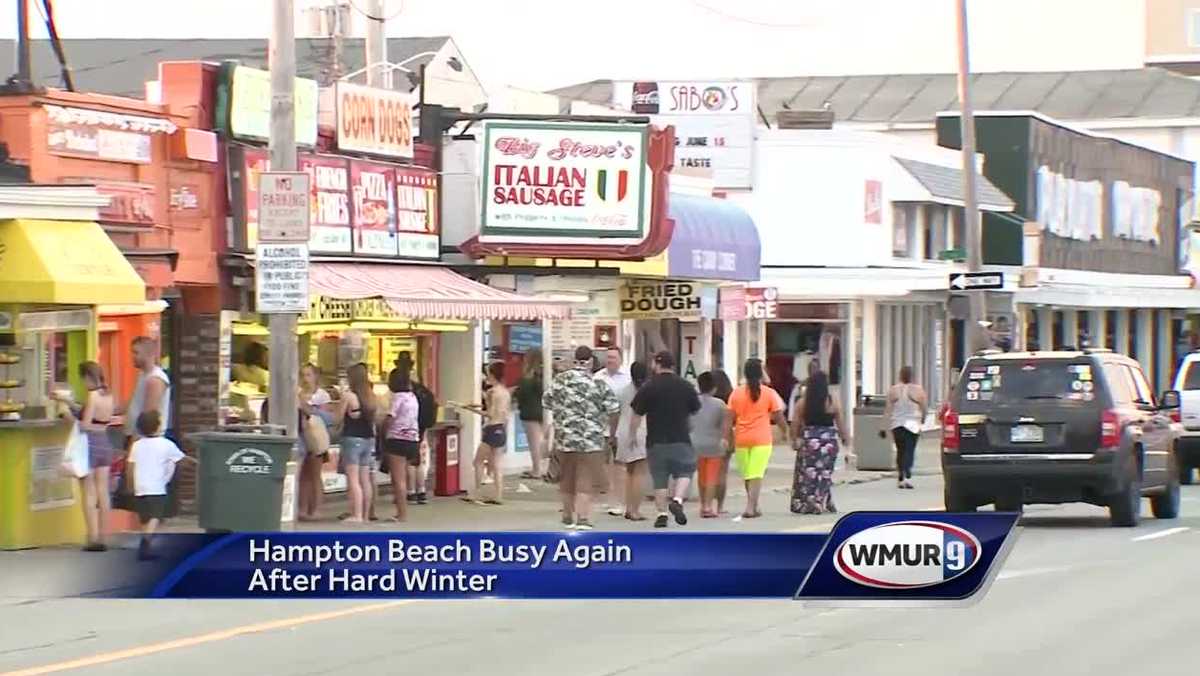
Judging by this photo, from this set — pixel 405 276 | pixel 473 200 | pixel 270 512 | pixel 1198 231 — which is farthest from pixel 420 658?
pixel 1198 231

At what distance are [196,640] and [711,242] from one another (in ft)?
61.8

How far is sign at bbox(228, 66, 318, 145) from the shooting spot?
22.4 m

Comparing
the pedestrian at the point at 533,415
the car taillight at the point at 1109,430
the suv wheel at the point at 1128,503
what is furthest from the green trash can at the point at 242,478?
the pedestrian at the point at 533,415

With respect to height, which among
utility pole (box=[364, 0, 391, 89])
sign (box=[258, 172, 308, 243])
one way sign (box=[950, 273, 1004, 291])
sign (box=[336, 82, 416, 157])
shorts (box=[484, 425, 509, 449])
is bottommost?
shorts (box=[484, 425, 509, 449])

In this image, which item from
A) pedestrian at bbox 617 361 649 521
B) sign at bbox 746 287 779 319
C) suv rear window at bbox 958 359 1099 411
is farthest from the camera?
sign at bbox 746 287 779 319

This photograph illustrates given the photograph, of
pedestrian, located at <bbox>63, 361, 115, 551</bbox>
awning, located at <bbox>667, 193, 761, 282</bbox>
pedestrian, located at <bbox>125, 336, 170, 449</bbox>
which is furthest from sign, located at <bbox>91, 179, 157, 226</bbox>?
awning, located at <bbox>667, 193, 761, 282</bbox>

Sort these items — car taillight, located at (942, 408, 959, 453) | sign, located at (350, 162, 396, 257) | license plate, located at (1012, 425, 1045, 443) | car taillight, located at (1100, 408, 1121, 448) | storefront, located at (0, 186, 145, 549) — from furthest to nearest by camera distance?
sign, located at (350, 162, 396, 257)
car taillight, located at (942, 408, 959, 453)
license plate, located at (1012, 425, 1045, 443)
car taillight, located at (1100, 408, 1121, 448)
storefront, located at (0, 186, 145, 549)

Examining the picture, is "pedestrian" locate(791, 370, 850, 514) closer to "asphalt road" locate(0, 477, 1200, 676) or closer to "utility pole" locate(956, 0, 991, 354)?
"asphalt road" locate(0, 477, 1200, 676)

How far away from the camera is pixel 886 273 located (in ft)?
141

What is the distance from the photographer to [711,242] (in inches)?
1243

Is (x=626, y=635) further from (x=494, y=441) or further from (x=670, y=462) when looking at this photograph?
(x=494, y=441)

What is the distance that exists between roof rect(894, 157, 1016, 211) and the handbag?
23.5m

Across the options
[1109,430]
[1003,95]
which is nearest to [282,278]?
[1109,430]

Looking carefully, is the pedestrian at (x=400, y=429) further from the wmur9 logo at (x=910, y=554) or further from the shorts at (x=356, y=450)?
the wmur9 logo at (x=910, y=554)
